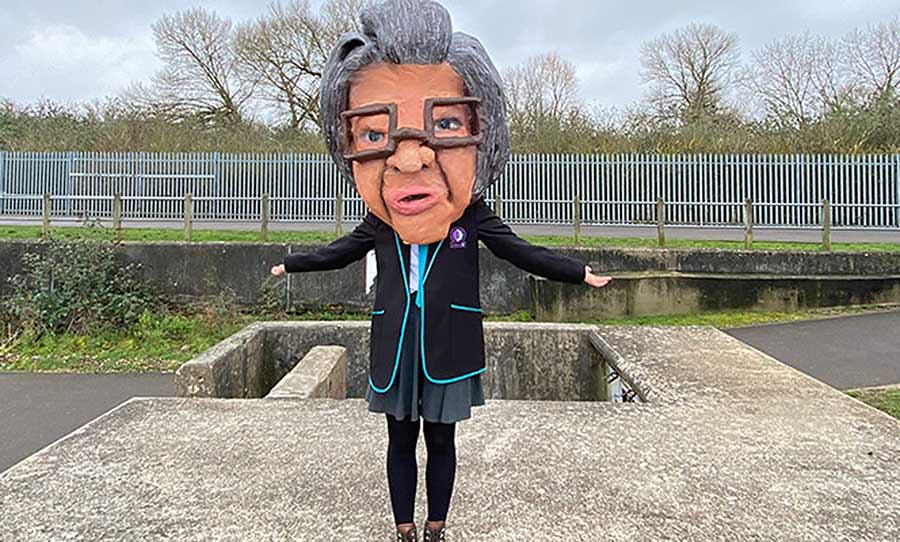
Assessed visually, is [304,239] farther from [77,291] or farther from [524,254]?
[524,254]

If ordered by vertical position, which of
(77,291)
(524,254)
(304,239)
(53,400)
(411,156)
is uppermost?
(411,156)

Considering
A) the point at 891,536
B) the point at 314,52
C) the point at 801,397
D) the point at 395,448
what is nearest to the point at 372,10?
the point at 395,448

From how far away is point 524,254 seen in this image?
250cm

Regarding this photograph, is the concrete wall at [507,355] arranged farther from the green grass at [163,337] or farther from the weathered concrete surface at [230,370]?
the green grass at [163,337]

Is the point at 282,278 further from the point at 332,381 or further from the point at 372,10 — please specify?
the point at 372,10

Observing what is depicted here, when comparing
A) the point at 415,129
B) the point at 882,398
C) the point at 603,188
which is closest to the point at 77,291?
the point at 415,129

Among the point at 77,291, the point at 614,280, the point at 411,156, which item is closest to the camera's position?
the point at 411,156

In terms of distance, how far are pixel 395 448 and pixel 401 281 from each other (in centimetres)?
63

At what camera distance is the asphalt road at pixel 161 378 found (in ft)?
20.0

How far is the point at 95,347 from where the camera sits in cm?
959

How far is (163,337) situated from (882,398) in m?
9.28

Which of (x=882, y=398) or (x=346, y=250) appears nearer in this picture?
(x=346, y=250)

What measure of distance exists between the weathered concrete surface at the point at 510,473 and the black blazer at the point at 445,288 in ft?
2.39

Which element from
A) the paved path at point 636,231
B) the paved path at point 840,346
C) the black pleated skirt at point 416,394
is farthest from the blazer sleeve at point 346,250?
the paved path at point 636,231
